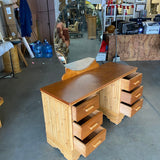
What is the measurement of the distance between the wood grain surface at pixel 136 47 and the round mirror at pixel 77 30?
218cm

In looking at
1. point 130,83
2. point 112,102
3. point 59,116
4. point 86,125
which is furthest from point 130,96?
point 59,116

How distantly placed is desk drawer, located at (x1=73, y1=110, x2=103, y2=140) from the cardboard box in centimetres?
414

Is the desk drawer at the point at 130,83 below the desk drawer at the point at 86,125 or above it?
above

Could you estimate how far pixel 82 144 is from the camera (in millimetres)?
1364

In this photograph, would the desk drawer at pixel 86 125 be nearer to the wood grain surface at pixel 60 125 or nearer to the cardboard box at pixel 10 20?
Result: the wood grain surface at pixel 60 125

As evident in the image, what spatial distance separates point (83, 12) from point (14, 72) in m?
2.59

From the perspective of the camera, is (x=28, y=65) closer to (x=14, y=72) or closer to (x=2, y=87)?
(x=14, y=72)

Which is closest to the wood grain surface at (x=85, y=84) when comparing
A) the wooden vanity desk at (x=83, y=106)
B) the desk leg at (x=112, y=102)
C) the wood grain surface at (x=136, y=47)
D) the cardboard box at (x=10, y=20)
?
the wooden vanity desk at (x=83, y=106)

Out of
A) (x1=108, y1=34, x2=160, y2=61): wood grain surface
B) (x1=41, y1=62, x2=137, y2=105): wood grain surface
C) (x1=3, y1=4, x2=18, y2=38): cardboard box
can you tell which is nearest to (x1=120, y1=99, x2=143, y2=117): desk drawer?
(x1=41, y1=62, x2=137, y2=105): wood grain surface

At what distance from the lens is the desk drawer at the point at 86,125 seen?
1333 mm

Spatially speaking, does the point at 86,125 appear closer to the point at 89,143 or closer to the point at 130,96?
the point at 89,143

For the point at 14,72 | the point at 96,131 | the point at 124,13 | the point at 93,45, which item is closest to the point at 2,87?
the point at 14,72

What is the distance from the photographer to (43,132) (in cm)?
194

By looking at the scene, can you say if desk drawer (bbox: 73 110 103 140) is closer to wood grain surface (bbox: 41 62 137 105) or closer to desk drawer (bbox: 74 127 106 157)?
desk drawer (bbox: 74 127 106 157)
